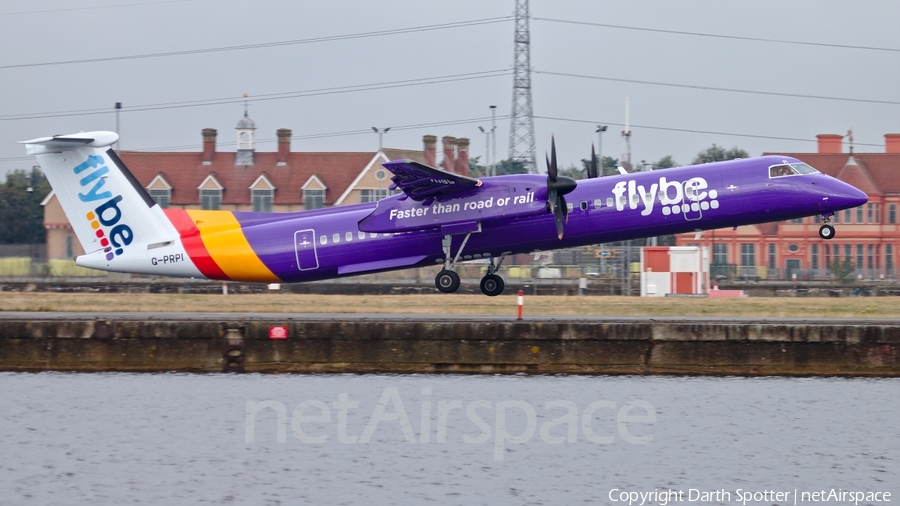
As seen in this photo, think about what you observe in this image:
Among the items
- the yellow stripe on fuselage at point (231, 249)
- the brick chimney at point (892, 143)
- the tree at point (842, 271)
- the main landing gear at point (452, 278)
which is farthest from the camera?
the brick chimney at point (892, 143)

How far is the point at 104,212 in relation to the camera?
93.7 feet

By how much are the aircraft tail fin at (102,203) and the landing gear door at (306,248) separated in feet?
11.3

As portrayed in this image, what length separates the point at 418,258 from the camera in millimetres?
27922

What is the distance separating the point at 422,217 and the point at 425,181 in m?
1.04

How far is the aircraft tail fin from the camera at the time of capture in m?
28.4

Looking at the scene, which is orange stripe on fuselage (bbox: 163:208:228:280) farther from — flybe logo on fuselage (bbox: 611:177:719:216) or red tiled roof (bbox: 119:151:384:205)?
red tiled roof (bbox: 119:151:384:205)

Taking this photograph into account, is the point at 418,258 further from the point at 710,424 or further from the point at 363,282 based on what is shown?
the point at 363,282

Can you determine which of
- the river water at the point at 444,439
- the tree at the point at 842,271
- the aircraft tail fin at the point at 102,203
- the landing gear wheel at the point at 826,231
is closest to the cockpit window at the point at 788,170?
the landing gear wheel at the point at 826,231

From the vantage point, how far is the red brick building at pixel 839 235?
67250 millimetres

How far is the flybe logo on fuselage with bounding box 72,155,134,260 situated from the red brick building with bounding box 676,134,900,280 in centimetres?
4441

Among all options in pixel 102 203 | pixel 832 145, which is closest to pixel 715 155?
Result: pixel 832 145

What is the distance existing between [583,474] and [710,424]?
14.8ft

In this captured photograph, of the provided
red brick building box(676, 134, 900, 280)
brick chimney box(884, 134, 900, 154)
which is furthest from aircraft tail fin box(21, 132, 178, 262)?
brick chimney box(884, 134, 900, 154)

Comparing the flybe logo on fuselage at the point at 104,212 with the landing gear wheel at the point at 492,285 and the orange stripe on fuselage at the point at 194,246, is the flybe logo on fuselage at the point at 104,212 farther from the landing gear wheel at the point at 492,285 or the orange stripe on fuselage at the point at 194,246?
the landing gear wheel at the point at 492,285
